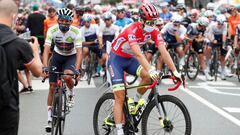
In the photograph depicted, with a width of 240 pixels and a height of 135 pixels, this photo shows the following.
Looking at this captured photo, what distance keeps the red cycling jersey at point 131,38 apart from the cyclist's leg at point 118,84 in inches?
4.2

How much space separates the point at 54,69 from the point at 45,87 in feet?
22.0

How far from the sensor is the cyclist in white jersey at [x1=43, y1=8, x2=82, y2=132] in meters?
9.29

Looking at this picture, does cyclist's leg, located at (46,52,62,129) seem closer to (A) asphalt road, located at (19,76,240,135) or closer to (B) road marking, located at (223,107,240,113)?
(A) asphalt road, located at (19,76,240,135)

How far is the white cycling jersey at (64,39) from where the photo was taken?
962cm

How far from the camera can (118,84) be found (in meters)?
8.11

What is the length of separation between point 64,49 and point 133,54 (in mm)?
1896

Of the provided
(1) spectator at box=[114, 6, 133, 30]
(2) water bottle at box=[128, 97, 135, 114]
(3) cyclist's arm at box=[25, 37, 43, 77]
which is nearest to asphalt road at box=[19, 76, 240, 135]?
(2) water bottle at box=[128, 97, 135, 114]

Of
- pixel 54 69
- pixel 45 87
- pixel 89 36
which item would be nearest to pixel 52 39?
pixel 54 69

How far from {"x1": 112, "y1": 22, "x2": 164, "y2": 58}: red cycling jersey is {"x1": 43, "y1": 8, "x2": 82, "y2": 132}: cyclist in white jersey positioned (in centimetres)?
108

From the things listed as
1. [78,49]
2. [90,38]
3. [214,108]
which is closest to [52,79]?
[78,49]

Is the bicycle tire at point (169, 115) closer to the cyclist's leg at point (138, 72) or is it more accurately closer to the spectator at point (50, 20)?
the cyclist's leg at point (138, 72)

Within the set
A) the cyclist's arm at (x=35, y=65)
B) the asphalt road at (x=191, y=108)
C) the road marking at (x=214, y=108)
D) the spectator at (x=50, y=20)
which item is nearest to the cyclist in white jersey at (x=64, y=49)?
the asphalt road at (x=191, y=108)

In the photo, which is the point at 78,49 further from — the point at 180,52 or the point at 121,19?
the point at 121,19

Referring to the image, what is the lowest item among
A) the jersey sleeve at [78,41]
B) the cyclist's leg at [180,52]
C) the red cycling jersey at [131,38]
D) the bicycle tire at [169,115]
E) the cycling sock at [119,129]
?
the cyclist's leg at [180,52]
